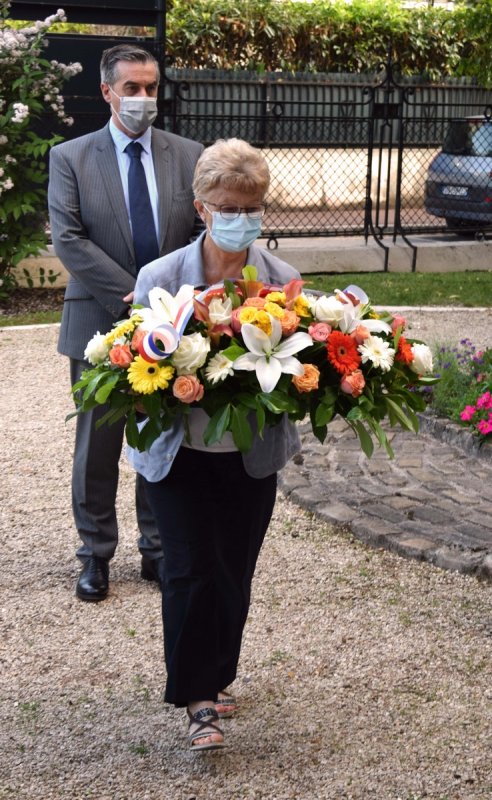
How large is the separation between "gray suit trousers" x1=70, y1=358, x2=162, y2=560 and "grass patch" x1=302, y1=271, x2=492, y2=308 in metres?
6.18

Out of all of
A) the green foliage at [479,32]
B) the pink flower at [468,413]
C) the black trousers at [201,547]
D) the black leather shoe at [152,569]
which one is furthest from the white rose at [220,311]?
the green foliage at [479,32]

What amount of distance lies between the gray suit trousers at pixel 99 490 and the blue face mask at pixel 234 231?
61.1 inches

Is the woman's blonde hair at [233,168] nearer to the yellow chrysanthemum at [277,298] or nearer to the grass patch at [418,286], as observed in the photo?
the yellow chrysanthemum at [277,298]

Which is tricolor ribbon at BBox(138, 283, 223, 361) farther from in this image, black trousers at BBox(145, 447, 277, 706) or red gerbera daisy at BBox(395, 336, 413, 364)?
red gerbera daisy at BBox(395, 336, 413, 364)

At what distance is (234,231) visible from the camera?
3592mm

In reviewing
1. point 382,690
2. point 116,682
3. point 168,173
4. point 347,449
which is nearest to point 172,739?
point 116,682

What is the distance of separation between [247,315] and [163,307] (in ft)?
0.86

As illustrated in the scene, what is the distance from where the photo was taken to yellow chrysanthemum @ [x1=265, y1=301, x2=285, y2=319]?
10.9 feet

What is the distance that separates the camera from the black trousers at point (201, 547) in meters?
3.70

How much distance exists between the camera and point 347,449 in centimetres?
724

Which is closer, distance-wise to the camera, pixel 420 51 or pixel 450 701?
pixel 450 701

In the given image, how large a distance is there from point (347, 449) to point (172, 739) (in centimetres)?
348

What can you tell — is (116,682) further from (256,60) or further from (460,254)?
(256,60)

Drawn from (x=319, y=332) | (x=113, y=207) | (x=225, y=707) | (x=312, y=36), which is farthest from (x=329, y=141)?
(x=319, y=332)
